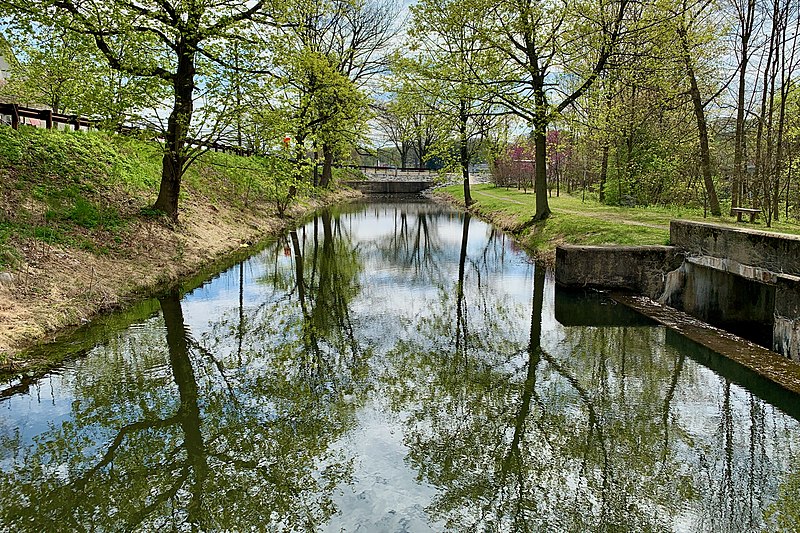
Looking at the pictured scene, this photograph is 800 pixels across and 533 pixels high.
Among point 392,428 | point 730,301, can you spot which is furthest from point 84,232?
point 730,301

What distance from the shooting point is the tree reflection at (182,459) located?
437 centimetres

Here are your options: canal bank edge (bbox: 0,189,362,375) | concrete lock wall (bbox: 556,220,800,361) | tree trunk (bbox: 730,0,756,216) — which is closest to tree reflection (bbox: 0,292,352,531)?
canal bank edge (bbox: 0,189,362,375)

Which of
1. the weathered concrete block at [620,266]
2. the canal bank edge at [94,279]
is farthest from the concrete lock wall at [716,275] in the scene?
the canal bank edge at [94,279]

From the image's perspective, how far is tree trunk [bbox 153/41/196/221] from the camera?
549 inches

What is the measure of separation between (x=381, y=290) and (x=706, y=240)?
21.5 ft

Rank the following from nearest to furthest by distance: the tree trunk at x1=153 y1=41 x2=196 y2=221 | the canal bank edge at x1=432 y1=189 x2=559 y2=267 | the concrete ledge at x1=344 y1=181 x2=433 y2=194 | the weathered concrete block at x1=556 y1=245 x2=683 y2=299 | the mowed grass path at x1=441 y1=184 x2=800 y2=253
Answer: the weathered concrete block at x1=556 y1=245 x2=683 y2=299 < the mowed grass path at x1=441 y1=184 x2=800 y2=253 < the tree trunk at x1=153 y1=41 x2=196 y2=221 < the canal bank edge at x1=432 y1=189 x2=559 y2=267 < the concrete ledge at x1=344 y1=181 x2=433 y2=194

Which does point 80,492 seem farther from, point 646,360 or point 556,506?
point 646,360

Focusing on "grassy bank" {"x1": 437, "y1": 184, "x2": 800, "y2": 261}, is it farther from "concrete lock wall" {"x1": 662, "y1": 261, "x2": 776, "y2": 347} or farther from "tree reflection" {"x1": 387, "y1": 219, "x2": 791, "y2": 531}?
"tree reflection" {"x1": 387, "y1": 219, "x2": 791, "y2": 531}

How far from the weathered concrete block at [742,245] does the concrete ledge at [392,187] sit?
1878 inches

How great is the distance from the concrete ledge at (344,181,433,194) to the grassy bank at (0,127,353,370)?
38.6 metres

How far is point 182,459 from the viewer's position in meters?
5.18

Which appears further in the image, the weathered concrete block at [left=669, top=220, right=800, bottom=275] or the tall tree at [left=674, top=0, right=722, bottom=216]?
the tall tree at [left=674, top=0, right=722, bottom=216]

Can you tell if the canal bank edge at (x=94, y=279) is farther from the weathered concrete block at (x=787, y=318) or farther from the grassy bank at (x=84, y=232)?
the weathered concrete block at (x=787, y=318)

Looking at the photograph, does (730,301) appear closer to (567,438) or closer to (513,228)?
(567,438)
